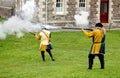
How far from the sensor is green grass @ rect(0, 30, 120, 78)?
786 inches

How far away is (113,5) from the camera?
149 ft

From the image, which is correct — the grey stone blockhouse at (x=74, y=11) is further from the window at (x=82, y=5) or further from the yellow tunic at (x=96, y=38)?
the yellow tunic at (x=96, y=38)

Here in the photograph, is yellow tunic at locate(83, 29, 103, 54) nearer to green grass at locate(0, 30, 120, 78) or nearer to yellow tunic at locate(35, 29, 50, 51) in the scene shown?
green grass at locate(0, 30, 120, 78)

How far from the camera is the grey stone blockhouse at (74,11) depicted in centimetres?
4394

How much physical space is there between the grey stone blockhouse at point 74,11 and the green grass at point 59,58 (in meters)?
3.68

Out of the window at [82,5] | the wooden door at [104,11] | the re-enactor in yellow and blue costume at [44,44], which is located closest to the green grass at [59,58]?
the re-enactor in yellow and blue costume at [44,44]

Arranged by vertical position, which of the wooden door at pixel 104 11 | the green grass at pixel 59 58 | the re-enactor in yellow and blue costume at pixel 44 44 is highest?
the wooden door at pixel 104 11

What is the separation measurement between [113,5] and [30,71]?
1008 inches

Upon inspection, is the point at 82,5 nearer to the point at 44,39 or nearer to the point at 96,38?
the point at 44,39

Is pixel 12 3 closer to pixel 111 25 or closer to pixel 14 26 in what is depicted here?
pixel 111 25

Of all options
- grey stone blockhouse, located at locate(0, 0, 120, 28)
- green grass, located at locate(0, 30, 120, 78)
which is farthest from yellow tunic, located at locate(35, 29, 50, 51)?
grey stone blockhouse, located at locate(0, 0, 120, 28)

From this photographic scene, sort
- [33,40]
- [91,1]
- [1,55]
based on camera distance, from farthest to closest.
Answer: [91,1], [33,40], [1,55]

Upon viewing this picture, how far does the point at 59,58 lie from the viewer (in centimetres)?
2650

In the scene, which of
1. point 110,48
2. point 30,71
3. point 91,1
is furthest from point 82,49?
point 91,1
